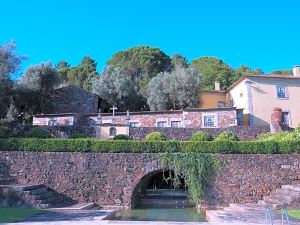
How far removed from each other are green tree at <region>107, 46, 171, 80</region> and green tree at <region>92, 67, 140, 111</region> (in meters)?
9.54

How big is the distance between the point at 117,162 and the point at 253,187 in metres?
7.55

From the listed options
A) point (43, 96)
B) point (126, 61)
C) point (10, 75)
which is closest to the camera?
point (10, 75)

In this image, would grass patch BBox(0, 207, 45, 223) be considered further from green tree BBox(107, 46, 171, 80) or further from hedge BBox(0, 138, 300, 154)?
green tree BBox(107, 46, 171, 80)

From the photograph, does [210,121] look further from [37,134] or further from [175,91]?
[37,134]

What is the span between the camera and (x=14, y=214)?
13430 mm

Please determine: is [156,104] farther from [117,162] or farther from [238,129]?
[117,162]

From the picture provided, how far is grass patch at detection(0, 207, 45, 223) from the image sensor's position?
40.0 feet

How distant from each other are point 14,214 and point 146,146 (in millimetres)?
8064

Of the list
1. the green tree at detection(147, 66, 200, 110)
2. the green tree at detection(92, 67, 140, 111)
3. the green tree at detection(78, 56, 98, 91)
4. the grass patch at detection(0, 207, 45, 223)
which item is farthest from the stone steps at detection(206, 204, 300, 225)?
the green tree at detection(78, 56, 98, 91)

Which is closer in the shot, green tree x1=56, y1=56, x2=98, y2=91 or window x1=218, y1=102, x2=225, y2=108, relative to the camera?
window x1=218, y1=102, x2=225, y2=108

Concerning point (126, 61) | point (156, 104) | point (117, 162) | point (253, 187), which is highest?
point (126, 61)

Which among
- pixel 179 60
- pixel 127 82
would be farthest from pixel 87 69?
pixel 127 82

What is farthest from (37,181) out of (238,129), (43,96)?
(43,96)

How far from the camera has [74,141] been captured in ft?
64.5
